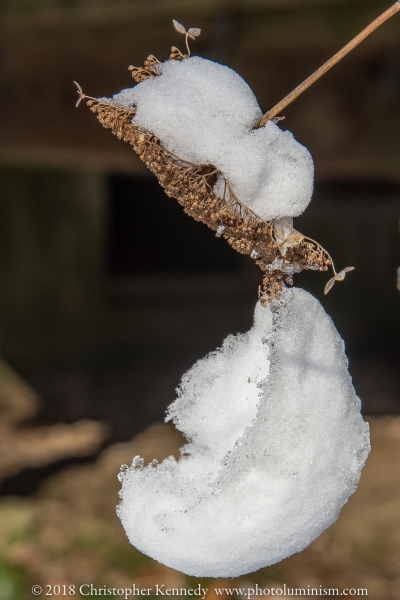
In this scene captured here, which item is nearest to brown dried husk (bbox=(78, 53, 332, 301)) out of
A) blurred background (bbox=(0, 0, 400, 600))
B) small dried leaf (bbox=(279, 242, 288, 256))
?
small dried leaf (bbox=(279, 242, 288, 256))

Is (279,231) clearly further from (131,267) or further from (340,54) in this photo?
(131,267)

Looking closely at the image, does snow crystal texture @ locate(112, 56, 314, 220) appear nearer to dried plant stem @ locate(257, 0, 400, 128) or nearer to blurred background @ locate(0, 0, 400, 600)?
dried plant stem @ locate(257, 0, 400, 128)

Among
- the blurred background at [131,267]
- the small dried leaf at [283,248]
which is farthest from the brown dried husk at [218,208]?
the blurred background at [131,267]

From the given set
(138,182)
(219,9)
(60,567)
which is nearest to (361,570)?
(60,567)

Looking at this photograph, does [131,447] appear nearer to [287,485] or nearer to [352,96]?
[352,96]

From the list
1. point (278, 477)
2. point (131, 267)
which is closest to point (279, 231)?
point (278, 477)

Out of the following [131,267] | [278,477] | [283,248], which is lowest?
[278,477]

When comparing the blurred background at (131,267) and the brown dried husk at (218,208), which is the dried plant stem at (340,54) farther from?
the blurred background at (131,267)
